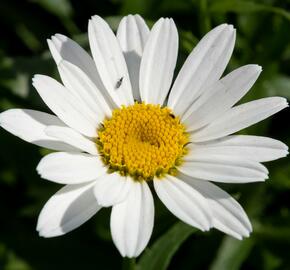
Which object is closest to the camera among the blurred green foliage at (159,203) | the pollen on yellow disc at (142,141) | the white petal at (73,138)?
the white petal at (73,138)

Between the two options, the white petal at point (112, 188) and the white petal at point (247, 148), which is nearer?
the white petal at point (112, 188)

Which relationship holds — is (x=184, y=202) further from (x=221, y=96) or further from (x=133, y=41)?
(x=133, y=41)

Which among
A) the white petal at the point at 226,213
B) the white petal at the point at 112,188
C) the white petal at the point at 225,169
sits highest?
the white petal at the point at 112,188

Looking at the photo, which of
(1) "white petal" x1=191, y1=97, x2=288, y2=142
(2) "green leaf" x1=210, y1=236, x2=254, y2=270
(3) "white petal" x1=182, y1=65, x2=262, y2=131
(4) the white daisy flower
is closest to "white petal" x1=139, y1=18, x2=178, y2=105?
(4) the white daisy flower

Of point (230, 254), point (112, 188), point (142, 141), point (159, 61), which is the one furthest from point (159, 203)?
point (112, 188)

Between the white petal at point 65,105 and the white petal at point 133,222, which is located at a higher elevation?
the white petal at point 65,105

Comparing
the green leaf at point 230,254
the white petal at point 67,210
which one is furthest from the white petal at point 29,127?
the green leaf at point 230,254

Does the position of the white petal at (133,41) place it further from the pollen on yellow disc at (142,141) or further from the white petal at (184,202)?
the white petal at (184,202)
